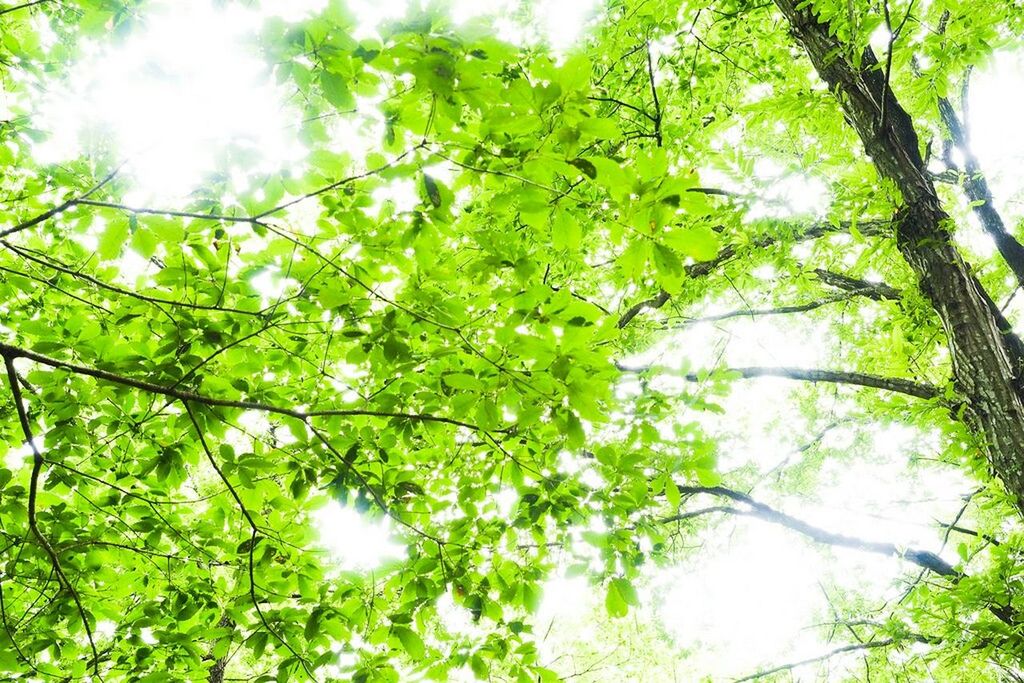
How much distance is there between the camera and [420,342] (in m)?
2.45

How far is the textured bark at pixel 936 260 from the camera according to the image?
3.54 metres

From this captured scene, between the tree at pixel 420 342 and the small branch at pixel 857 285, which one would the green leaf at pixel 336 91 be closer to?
the tree at pixel 420 342

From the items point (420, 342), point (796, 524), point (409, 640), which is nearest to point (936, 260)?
point (796, 524)

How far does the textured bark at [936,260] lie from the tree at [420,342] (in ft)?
0.06

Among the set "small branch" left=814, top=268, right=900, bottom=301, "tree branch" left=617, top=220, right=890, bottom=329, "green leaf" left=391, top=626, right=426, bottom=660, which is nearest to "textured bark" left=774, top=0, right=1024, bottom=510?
"tree branch" left=617, top=220, right=890, bottom=329

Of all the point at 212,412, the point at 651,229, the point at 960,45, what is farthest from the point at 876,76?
the point at 212,412

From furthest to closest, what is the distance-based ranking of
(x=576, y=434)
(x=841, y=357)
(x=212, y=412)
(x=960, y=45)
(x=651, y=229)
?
(x=841, y=357), (x=960, y=45), (x=212, y=412), (x=576, y=434), (x=651, y=229)

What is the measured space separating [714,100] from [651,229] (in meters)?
3.68

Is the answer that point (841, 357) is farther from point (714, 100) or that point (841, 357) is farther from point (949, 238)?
point (714, 100)

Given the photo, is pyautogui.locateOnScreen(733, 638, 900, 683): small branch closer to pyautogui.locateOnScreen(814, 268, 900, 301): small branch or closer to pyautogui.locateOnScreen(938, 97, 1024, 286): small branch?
pyautogui.locateOnScreen(814, 268, 900, 301): small branch

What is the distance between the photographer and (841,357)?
635cm

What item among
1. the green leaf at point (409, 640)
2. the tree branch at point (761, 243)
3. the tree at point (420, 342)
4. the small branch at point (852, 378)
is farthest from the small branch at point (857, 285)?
the green leaf at point (409, 640)

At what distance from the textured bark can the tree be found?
0.02m

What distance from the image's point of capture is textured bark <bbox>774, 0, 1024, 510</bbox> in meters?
3.54
